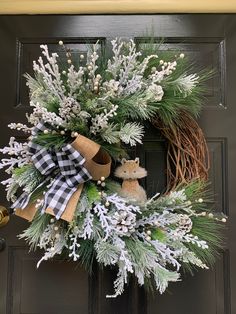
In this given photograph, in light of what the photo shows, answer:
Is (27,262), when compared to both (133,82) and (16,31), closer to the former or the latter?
(133,82)

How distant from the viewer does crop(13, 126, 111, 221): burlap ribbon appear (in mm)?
985

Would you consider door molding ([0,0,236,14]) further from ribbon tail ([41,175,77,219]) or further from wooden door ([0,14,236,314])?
ribbon tail ([41,175,77,219])

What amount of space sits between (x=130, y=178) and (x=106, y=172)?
9 centimetres

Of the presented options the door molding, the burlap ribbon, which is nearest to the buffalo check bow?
the burlap ribbon

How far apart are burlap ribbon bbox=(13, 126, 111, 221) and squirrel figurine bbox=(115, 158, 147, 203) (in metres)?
0.10

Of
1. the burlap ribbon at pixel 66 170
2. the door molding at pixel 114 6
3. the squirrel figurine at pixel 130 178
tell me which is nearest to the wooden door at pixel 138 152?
the door molding at pixel 114 6

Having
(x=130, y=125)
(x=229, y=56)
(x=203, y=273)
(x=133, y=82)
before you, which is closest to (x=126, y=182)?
(x=130, y=125)

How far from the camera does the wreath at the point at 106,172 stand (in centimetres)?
100

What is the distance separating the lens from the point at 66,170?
1.01m

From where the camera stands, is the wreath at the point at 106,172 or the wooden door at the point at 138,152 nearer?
the wreath at the point at 106,172

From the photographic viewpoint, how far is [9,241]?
1307 millimetres

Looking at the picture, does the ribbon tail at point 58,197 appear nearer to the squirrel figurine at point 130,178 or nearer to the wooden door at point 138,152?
the squirrel figurine at point 130,178

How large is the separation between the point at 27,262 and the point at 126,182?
1.68ft

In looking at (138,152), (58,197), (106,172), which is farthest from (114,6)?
(58,197)
